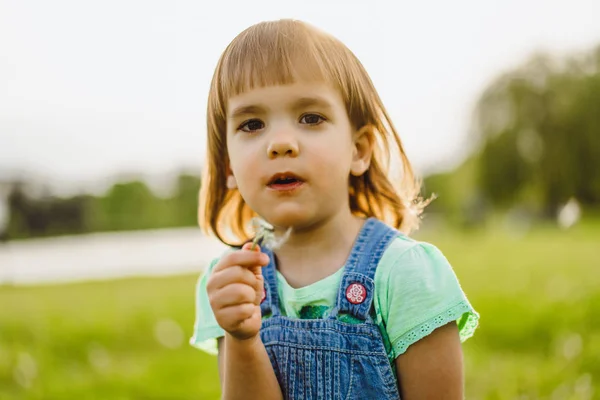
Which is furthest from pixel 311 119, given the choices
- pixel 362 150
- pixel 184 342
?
pixel 184 342

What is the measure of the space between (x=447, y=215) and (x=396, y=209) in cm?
2930

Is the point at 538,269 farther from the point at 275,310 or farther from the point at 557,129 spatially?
the point at 557,129

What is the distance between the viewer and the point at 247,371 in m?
1.92

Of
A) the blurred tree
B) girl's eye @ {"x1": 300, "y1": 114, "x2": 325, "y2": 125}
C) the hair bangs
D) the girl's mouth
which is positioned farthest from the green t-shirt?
the blurred tree

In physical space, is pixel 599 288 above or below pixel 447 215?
below

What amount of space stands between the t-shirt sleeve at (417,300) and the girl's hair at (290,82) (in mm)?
417

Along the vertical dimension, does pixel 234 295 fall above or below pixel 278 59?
below

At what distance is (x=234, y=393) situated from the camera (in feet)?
6.41

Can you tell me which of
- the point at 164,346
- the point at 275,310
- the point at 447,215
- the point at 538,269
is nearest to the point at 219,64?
the point at 275,310

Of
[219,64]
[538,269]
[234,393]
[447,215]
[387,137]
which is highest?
[447,215]

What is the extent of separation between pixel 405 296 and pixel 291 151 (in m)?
0.54

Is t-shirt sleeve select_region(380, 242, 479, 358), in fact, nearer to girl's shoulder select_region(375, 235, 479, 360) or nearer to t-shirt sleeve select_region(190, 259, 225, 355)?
girl's shoulder select_region(375, 235, 479, 360)

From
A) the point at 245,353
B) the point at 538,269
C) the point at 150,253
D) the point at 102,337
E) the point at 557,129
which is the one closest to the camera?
the point at 245,353

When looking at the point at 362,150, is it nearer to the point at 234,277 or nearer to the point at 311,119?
the point at 311,119
